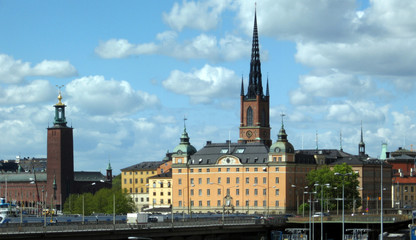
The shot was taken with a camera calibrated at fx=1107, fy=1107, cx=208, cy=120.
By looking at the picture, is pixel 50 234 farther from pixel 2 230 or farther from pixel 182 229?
pixel 182 229

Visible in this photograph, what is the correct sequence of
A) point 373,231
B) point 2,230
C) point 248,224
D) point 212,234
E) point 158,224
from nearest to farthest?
point 2,230
point 158,224
point 212,234
point 248,224
point 373,231

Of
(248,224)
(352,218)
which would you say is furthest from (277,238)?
(352,218)

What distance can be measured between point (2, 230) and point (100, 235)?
40.1 ft

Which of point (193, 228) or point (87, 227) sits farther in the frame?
point (193, 228)

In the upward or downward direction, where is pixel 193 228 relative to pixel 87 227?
downward

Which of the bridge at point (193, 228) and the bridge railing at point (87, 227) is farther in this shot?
the bridge at point (193, 228)

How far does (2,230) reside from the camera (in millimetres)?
103500

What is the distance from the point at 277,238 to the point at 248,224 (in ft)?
21.7

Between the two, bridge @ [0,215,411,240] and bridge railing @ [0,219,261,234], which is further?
bridge @ [0,215,411,240]

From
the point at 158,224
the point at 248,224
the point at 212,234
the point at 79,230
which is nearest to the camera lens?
A: the point at 79,230

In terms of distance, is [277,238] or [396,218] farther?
[396,218]

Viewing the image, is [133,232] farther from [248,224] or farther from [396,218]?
[396,218]

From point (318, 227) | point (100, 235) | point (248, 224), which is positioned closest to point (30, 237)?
point (100, 235)

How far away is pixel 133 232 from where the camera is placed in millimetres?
116500
